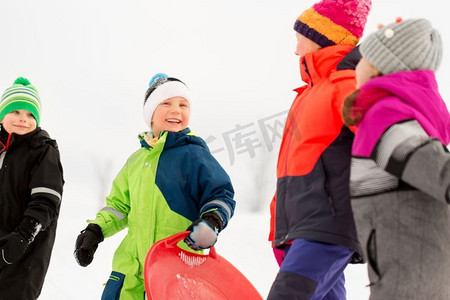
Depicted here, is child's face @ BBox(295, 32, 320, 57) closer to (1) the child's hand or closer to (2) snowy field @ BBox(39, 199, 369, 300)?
(1) the child's hand

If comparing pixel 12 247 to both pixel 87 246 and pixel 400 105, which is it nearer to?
pixel 87 246

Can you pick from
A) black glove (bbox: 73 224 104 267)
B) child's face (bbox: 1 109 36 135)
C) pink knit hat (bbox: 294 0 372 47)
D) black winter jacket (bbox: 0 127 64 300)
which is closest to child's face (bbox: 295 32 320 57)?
pink knit hat (bbox: 294 0 372 47)

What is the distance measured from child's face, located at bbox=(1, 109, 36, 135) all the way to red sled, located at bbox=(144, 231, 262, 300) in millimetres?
1121

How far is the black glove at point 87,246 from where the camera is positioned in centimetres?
262

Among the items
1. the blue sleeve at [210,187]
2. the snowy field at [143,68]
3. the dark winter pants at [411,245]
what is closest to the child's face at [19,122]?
the blue sleeve at [210,187]

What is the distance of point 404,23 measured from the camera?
1.70 m

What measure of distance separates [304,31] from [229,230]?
292 centimetres

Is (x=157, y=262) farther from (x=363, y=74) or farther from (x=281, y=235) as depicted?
(x=363, y=74)

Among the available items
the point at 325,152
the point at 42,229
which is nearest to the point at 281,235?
the point at 325,152

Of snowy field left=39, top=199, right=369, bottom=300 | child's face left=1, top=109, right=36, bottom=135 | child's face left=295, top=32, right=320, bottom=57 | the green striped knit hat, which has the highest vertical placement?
the green striped knit hat

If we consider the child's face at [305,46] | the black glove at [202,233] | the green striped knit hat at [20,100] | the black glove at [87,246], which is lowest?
the black glove at [202,233]

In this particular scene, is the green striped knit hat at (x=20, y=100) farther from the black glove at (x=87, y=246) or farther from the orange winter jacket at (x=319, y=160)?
the orange winter jacket at (x=319, y=160)

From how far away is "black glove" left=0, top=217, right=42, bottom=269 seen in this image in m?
Result: 2.67

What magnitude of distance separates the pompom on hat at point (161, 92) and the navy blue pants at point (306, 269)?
1.19 m
